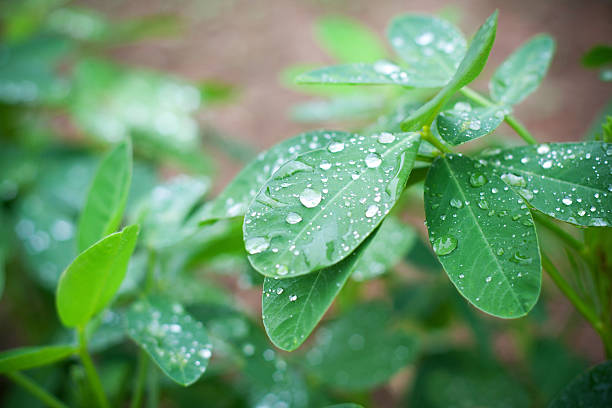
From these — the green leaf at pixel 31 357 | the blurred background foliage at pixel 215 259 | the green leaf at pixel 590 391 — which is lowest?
the blurred background foliage at pixel 215 259

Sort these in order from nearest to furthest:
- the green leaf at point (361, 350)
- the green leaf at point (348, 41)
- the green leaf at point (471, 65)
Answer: the green leaf at point (471, 65), the green leaf at point (361, 350), the green leaf at point (348, 41)

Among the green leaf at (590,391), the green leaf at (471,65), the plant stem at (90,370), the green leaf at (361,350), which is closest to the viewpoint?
the green leaf at (471,65)

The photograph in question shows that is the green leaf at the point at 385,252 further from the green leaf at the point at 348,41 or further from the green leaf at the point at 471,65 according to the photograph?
the green leaf at the point at 348,41

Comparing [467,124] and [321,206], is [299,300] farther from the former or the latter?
[467,124]

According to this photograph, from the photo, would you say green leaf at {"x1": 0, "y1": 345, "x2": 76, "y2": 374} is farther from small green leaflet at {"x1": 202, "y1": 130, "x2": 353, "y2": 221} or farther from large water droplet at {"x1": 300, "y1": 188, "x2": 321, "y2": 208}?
large water droplet at {"x1": 300, "y1": 188, "x2": 321, "y2": 208}

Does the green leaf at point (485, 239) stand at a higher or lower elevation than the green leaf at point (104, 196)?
higher

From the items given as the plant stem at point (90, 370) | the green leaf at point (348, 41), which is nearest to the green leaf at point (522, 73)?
the plant stem at point (90, 370)

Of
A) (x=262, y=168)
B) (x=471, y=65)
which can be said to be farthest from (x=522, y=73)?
(x=262, y=168)
